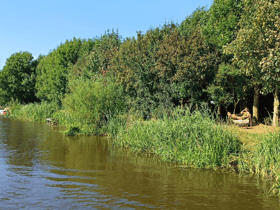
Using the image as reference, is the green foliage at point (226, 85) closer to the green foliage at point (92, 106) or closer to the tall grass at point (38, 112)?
the green foliage at point (92, 106)

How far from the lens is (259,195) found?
25.6 feet

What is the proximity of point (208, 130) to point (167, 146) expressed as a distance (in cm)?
182

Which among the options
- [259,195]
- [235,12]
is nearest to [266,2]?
[235,12]

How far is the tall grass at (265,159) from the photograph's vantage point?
29.8 ft

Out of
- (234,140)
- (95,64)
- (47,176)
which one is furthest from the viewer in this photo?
(95,64)

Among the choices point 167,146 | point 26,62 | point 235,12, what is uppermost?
point 26,62

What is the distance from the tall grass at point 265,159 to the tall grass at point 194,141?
1.71 feet

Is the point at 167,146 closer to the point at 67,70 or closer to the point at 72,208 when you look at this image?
the point at 72,208

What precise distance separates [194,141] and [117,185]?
3.68 m

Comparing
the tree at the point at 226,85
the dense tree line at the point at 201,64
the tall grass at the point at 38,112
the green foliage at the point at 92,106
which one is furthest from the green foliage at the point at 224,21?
the tall grass at the point at 38,112

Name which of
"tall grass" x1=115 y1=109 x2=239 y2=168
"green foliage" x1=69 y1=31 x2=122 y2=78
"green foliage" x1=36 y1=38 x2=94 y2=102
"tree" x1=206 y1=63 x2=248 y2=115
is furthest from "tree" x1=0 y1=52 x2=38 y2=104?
"tall grass" x1=115 y1=109 x2=239 y2=168

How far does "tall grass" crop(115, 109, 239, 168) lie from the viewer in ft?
33.9

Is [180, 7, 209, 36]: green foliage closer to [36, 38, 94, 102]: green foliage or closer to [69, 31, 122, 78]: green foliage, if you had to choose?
[69, 31, 122, 78]: green foliage

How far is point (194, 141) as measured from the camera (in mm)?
10836
